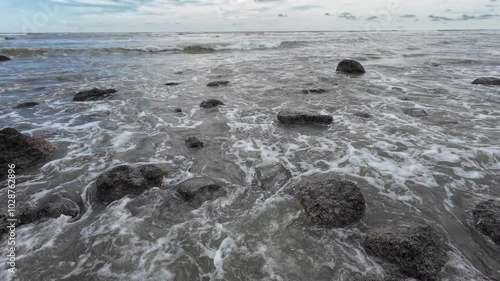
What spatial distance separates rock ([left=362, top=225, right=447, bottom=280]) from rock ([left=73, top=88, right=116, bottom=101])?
35.7ft

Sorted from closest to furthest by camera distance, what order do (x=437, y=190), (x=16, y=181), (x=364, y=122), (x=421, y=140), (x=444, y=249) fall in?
(x=444, y=249) < (x=437, y=190) < (x=16, y=181) < (x=421, y=140) < (x=364, y=122)

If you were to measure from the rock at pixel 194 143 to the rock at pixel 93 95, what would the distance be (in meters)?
6.33

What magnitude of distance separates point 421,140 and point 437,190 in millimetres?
2241

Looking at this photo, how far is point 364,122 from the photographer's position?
8086mm

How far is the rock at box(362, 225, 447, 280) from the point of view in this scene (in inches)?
124

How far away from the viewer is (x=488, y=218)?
12.5ft

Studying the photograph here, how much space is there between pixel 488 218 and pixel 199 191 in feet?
13.5

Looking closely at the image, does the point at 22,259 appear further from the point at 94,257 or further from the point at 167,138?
the point at 167,138

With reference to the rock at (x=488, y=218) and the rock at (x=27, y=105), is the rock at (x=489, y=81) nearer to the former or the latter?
the rock at (x=488, y=218)

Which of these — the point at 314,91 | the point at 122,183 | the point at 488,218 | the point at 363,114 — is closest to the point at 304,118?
the point at 363,114

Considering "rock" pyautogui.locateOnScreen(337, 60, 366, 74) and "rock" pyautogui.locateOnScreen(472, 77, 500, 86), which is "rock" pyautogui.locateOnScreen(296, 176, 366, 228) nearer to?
"rock" pyautogui.locateOnScreen(472, 77, 500, 86)

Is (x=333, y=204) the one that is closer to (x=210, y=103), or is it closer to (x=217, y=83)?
(x=210, y=103)

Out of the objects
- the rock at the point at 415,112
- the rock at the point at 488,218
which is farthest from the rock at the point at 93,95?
the rock at the point at 488,218

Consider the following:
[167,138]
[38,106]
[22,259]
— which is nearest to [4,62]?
[38,106]
